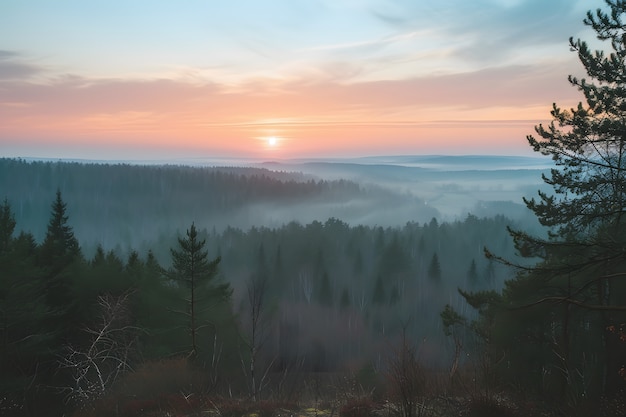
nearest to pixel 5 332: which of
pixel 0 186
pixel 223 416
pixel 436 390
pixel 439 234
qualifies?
pixel 223 416

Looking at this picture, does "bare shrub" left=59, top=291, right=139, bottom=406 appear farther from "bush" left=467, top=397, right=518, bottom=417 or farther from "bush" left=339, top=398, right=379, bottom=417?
"bush" left=467, top=397, right=518, bottom=417

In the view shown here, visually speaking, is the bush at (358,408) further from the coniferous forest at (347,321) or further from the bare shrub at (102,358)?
the bare shrub at (102,358)

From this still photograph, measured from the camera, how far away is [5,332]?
715 inches

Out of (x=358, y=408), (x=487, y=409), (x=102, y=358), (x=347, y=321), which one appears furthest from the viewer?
(x=347, y=321)

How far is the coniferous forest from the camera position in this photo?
8258mm

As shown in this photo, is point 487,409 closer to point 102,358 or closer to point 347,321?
point 102,358

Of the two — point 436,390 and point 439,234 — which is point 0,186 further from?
point 436,390

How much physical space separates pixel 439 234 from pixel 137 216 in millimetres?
125477

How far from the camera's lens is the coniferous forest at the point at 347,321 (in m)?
8.26

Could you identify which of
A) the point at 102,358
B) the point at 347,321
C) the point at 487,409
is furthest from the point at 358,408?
the point at 347,321

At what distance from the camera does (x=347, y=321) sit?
192 feet

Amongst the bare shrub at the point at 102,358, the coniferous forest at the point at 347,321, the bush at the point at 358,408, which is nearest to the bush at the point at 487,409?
→ the coniferous forest at the point at 347,321

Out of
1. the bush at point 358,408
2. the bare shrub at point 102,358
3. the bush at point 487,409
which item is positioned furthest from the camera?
the bare shrub at point 102,358

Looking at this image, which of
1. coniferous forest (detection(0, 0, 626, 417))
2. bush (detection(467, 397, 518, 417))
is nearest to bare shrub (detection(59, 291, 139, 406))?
coniferous forest (detection(0, 0, 626, 417))
